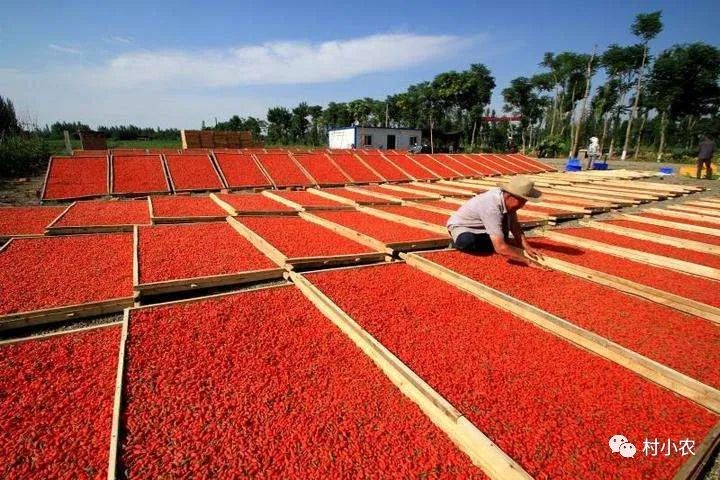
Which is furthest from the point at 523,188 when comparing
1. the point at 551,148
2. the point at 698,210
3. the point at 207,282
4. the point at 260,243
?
the point at 551,148

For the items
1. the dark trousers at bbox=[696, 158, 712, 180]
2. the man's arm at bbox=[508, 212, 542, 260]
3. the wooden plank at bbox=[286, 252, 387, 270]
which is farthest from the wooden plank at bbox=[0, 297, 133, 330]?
the dark trousers at bbox=[696, 158, 712, 180]

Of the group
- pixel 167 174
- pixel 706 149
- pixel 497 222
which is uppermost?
pixel 706 149

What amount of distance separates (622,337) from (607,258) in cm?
221

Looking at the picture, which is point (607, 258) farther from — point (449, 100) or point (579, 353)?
point (449, 100)

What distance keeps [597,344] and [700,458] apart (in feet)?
2.97

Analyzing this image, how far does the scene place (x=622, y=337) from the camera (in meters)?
2.72

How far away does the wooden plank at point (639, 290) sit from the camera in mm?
Answer: 3122

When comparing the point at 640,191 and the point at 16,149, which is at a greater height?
the point at 16,149

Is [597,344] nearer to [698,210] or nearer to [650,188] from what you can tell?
[698,210]

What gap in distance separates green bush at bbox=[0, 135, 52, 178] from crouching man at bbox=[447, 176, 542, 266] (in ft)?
55.2

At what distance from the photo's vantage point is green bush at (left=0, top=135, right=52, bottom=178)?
1298cm

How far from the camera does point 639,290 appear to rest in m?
3.51

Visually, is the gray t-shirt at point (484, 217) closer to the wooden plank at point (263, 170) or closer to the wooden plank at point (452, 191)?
the wooden plank at point (452, 191)

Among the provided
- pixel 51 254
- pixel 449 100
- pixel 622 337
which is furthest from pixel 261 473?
pixel 449 100
